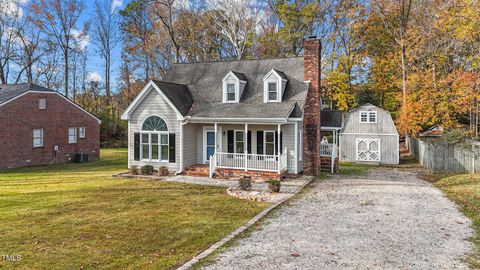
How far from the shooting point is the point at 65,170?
2189 cm

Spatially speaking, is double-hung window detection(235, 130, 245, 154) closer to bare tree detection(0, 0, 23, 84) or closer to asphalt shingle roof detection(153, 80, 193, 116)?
asphalt shingle roof detection(153, 80, 193, 116)

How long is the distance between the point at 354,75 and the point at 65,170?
28.5 meters

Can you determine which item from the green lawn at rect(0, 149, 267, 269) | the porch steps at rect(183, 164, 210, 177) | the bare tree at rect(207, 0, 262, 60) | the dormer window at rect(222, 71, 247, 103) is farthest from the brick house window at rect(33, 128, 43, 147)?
the bare tree at rect(207, 0, 262, 60)

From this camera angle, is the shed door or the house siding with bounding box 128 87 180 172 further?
the shed door

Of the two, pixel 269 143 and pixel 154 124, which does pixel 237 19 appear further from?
pixel 269 143

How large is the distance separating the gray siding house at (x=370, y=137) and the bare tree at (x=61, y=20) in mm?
31549

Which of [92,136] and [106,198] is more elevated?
[92,136]

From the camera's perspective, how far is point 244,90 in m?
20.1

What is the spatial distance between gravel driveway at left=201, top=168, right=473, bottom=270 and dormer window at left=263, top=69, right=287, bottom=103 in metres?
6.74

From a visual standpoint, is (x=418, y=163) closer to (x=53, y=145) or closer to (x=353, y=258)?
(x=353, y=258)

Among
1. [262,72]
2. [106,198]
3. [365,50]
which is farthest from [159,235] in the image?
[365,50]

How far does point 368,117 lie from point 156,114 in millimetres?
17054

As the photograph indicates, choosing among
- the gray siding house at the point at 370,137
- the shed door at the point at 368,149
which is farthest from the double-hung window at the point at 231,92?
the shed door at the point at 368,149

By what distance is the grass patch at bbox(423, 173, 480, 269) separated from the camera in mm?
8438
